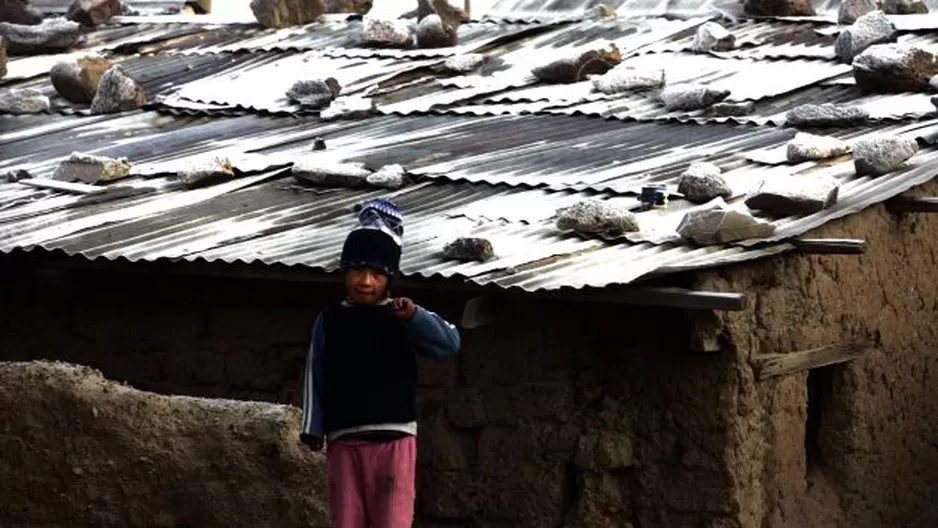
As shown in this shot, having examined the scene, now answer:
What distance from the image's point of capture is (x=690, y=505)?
311 inches

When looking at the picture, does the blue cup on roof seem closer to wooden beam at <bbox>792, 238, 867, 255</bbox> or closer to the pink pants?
wooden beam at <bbox>792, 238, 867, 255</bbox>

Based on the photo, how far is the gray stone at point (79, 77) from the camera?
12.0 meters

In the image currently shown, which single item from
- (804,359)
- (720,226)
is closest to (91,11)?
(804,359)

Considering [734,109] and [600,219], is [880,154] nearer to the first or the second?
[600,219]

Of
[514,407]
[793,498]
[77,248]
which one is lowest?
[793,498]

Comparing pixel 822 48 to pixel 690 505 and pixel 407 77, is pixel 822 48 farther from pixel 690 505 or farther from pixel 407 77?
pixel 690 505

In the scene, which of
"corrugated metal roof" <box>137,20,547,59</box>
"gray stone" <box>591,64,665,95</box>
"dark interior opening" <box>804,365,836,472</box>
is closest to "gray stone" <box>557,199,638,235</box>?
"dark interior opening" <box>804,365,836,472</box>

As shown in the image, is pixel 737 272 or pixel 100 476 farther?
pixel 737 272

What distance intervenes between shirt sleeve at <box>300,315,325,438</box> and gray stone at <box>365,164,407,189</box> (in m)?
2.86

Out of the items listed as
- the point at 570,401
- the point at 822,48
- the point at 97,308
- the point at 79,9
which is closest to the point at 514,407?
the point at 570,401

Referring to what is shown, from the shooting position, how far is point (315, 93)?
448 inches

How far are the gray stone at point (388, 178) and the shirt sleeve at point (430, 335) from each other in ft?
9.84

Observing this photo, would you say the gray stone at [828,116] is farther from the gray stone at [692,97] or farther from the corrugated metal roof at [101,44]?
the corrugated metal roof at [101,44]

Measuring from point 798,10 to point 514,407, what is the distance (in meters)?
5.08
